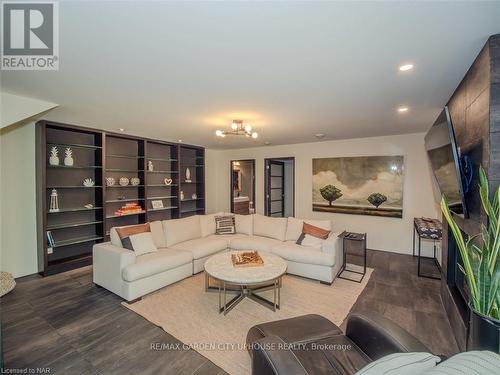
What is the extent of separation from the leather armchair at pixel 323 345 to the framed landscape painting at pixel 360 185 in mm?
3852

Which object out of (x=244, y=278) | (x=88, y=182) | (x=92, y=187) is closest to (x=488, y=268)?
(x=244, y=278)

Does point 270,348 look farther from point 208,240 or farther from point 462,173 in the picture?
point 208,240

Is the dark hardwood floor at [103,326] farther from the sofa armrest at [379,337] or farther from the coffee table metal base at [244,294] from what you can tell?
the sofa armrest at [379,337]

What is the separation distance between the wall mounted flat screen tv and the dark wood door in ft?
14.0

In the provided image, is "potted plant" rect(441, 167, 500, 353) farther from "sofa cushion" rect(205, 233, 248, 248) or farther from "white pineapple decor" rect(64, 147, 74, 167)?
"white pineapple decor" rect(64, 147, 74, 167)

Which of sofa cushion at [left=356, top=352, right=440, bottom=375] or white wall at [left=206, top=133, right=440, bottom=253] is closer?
sofa cushion at [left=356, top=352, right=440, bottom=375]

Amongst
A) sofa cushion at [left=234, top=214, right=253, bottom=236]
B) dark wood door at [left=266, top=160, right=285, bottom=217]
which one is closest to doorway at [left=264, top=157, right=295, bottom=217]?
dark wood door at [left=266, top=160, right=285, bottom=217]

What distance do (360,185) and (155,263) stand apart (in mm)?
4327

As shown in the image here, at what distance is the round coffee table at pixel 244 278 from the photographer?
8.34 feet

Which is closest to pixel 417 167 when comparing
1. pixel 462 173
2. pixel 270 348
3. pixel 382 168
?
pixel 382 168

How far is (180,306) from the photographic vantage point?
2.74 meters

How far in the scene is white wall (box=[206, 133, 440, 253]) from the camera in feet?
14.8

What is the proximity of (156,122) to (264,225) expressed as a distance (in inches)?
103

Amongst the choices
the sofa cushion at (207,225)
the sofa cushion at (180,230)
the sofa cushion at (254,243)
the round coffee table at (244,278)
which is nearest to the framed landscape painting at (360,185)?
the sofa cushion at (254,243)
